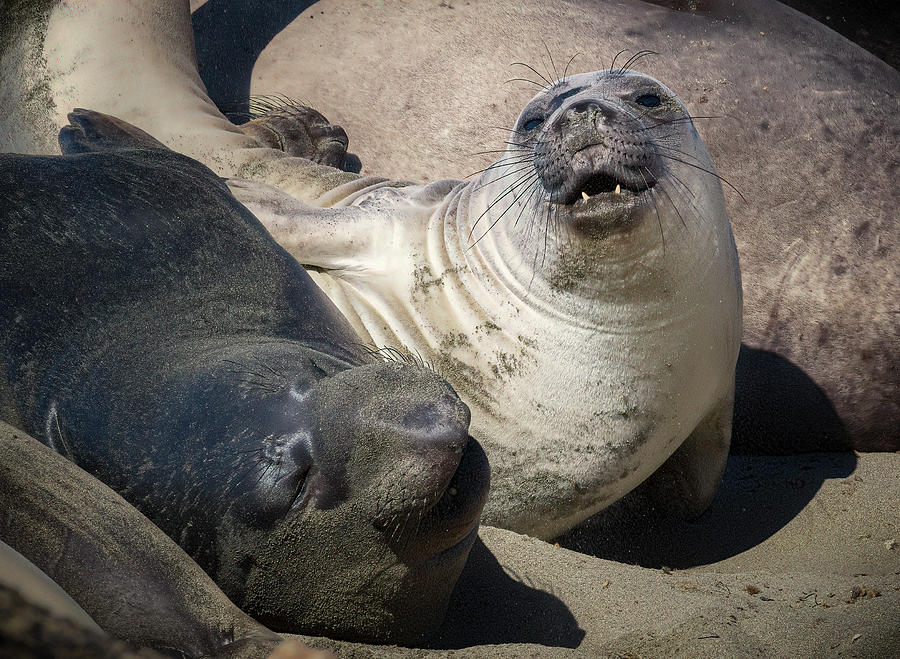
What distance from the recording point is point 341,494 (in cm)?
173

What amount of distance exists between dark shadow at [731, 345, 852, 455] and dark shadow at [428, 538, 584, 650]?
5.87ft

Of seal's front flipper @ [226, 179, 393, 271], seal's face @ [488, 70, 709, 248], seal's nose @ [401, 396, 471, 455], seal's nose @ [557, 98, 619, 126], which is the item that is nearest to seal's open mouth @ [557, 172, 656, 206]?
seal's face @ [488, 70, 709, 248]

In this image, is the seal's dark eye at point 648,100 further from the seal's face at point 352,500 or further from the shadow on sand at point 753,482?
the seal's face at point 352,500

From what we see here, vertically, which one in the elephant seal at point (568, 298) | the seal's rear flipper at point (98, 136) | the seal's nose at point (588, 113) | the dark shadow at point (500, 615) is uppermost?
the seal's nose at point (588, 113)

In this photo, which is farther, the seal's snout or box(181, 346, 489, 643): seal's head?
the seal's snout

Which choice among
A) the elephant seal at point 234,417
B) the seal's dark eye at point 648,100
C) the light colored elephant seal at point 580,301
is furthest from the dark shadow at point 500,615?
the seal's dark eye at point 648,100

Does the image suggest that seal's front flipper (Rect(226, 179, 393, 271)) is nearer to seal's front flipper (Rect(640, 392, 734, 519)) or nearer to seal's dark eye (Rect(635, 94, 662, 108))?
seal's dark eye (Rect(635, 94, 662, 108))

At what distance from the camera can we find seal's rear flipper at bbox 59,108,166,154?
2.95m

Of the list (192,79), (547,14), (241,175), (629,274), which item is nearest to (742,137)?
(547,14)

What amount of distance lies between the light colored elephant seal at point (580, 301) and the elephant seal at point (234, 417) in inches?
30.1

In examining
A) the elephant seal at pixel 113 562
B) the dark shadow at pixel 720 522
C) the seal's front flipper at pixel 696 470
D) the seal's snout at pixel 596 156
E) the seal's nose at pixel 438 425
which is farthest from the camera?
the seal's front flipper at pixel 696 470

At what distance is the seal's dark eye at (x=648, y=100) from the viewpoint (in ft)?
10.2

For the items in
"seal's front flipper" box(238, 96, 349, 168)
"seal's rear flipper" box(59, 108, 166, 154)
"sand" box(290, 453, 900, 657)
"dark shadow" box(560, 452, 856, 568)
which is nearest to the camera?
"sand" box(290, 453, 900, 657)


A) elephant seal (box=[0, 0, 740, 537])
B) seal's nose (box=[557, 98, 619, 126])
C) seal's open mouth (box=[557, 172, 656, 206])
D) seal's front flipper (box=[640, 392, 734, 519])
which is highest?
seal's nose (box=[557, 98, 619, 126])
